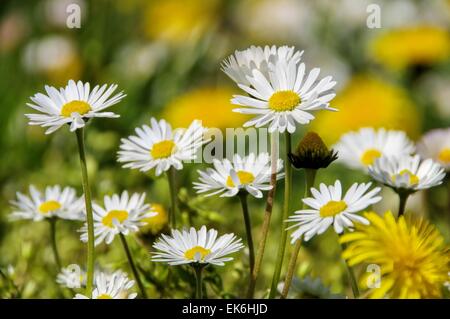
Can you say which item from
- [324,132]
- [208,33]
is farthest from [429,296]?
[208,33]

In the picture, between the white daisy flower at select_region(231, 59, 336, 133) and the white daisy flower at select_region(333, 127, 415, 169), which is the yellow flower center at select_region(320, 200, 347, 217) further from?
the white daisy flower at select_region(333, 127, 415, 169)

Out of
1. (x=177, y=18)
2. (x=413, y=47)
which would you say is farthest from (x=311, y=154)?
(x=177, y=18)

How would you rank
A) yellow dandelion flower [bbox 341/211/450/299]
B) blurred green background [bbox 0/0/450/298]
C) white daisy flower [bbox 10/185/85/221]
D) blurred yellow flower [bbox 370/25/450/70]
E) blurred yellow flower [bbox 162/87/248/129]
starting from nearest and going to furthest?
yellow dandelion flower [bbox 341/211/450/299] < white daisy flower [bbox 10/185/85/221] < blurred green background [bbox 0/0/450/298] < blurred yellow flower [bbox 162/87/248/129] < blurred yellow flower [bbox 370/25/450/70]

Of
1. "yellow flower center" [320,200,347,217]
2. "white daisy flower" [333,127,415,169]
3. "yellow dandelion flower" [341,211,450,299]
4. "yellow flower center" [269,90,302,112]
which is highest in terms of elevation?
"white daisy flower" [333,127,415,169]

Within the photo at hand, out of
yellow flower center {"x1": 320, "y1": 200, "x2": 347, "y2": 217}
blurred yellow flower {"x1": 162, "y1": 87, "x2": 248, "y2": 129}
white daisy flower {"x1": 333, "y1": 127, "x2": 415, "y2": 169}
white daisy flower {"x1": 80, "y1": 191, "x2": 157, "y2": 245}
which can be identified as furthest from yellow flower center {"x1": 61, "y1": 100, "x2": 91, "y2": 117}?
blurred yellow flower {"x1": 162, "y1": 87, "x2": 248, "y2": 129}

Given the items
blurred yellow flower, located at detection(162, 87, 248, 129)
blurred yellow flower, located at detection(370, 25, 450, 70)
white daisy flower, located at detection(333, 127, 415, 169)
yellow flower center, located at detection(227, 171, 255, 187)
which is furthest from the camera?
blurred yellow flower, located at detection(370, 25, 450, 70)

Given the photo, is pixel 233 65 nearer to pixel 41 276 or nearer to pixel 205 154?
pixel 205 154

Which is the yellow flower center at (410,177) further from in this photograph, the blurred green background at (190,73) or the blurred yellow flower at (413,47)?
the blurred yellow flower at (413,47)
